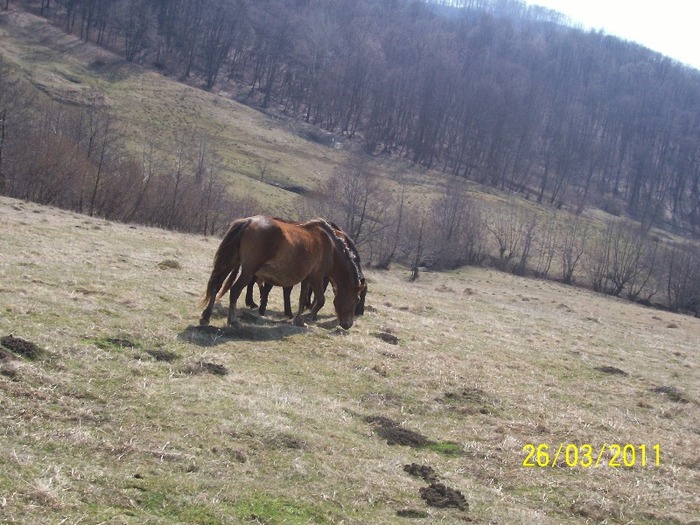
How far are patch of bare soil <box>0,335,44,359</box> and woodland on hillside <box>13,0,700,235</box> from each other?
93728mm

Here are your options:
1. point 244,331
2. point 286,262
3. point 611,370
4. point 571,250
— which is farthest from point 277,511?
point 571,250

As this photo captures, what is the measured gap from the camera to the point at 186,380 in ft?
29.0

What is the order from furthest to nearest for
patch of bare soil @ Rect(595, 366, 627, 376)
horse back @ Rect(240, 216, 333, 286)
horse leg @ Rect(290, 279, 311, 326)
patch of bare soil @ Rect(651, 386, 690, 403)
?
1. patch of bare soil @ Rect(595, 366, 627, 376)
2. horse leg @ Rect(290, 279, 311, 326)
3. patch of bare soil @ Rect(651, 386, 690, 403)
4. horse back @ Rect(240, 216, 333, 286)

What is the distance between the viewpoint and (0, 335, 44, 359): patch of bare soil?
314 inches

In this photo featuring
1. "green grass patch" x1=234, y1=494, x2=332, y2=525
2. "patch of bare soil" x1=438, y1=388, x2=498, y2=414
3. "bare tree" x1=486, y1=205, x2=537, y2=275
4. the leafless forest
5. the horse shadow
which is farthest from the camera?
"bare tree" x1=486, y1=205, x2=537, y2=275

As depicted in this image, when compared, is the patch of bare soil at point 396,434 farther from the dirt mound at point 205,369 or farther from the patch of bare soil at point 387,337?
the patch of bare soil at point 387,337

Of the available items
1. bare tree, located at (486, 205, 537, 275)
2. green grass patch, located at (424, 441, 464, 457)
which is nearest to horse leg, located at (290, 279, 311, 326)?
green grass patch, located at (424, 441, 464, 457)

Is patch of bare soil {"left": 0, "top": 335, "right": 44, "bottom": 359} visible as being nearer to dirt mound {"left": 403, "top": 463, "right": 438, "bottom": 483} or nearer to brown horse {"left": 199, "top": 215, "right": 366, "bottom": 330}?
brown horse {"left": 199, "top": 215, "right": 366, "bottom": 330}

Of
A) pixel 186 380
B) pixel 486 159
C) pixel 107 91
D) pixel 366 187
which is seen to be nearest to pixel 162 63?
pixel 107 91

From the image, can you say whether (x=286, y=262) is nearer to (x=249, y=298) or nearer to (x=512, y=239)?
(x=249, y=298)

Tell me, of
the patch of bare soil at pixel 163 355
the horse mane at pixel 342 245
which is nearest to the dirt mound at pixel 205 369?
the patch of bare soil at pixel 163 355

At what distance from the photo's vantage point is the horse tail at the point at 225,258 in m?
12.4

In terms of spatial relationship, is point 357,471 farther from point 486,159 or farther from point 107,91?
point 486,159

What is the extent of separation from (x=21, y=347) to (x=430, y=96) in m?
109
